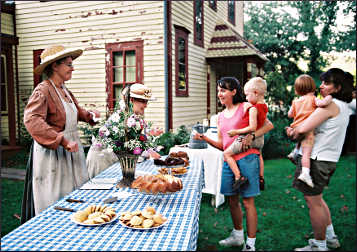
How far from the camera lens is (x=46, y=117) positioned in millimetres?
2541

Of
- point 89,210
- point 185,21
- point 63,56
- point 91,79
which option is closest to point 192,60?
point 185,21

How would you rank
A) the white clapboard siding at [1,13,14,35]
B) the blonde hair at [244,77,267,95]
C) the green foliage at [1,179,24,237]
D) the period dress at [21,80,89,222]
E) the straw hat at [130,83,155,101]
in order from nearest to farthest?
the period dress at [21,80,89,222], the straw hat at [130,83,155,101], the blonde hair at [244,77,267,95], the green foliage at [1,179,24,237], the white clapboard siding at [1,13,14,35]

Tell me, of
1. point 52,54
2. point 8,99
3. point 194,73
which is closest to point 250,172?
point 52,54

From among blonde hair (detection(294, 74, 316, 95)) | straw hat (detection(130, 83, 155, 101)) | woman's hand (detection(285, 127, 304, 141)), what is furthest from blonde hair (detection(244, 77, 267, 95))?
→ straw hat (detection(130, 83, 155, 101))

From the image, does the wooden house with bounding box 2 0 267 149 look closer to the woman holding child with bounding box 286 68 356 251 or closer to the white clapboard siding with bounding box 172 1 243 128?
the white clapboard siding with bounding box 172 1 243 128

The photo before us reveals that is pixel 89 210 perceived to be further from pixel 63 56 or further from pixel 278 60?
pixel 278 60

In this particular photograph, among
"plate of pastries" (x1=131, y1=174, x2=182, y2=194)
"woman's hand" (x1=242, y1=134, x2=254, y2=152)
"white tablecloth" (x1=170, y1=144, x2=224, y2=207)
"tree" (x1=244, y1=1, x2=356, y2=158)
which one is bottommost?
"white tablecloth" (x1=170, y1=144, x2=224, y2=207)

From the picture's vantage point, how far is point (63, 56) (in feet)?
8.75

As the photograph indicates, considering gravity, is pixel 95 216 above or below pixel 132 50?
below

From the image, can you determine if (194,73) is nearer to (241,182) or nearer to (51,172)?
(241,182)

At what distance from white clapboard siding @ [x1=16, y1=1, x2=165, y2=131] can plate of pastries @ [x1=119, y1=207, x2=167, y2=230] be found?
22.1 feet

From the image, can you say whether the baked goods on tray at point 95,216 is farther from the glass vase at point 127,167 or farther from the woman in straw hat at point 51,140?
the woman in straw hat at point 51,140

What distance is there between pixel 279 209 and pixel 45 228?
439 centimetres

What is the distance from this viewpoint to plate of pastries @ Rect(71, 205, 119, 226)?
1.69 metres
